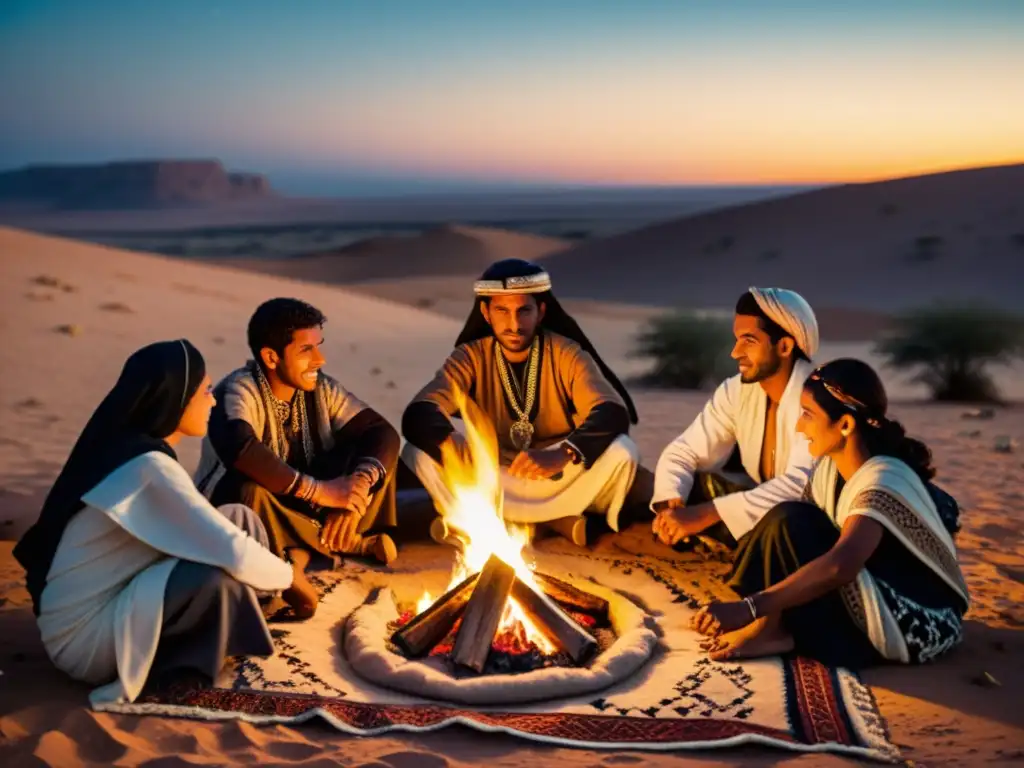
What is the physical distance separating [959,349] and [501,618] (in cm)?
1100

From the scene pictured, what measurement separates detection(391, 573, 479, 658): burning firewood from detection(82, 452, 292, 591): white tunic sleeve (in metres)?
0.86

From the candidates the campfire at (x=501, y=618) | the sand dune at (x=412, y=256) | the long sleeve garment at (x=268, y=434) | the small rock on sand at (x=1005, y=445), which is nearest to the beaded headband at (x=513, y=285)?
the long sleeve garment at (x=268, y=434)

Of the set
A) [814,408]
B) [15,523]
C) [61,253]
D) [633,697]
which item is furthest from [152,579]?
[61,253]

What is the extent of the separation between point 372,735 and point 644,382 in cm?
1226

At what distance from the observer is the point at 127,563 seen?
458 cm

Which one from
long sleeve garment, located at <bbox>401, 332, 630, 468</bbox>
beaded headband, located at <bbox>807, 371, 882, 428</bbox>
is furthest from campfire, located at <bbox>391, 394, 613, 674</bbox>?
beaded headband, located at <bbox>807, 371, 882, 428</bbox>

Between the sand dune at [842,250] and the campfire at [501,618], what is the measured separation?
1122 inches

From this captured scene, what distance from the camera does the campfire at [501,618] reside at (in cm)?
502

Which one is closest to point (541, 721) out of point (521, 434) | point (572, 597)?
point (572, 597)

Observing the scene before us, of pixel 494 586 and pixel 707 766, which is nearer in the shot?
pixel 707 766

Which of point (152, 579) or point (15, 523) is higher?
point (152, 579)

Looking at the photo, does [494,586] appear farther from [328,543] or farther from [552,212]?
[552,212]

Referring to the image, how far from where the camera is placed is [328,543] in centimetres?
627

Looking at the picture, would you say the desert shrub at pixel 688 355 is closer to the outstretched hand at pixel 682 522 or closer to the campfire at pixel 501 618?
the outstretched hand at pixel 682 522
